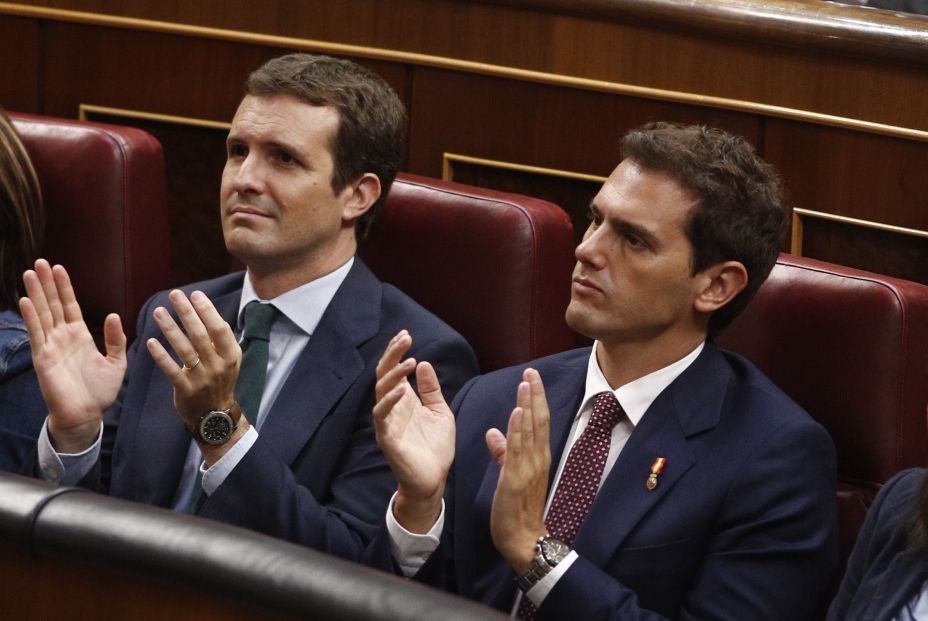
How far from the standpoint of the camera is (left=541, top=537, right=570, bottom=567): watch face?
0.83 m

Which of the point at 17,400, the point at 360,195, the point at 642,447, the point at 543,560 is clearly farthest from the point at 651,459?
the point at 17,400

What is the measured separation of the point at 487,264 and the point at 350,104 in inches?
6.5

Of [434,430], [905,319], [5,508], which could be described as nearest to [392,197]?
[434,430]

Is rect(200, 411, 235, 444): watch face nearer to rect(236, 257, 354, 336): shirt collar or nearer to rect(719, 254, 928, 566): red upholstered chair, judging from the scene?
rect(236, 257, 354, 336): shirt collar

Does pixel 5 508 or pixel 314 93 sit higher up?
pixel 314 93

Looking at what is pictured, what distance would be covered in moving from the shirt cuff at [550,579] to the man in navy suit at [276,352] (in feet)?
0.52

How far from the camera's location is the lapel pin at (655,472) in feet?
2.94

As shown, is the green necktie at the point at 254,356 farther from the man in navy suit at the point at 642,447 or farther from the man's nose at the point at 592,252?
the man's nose at the point at 592,252

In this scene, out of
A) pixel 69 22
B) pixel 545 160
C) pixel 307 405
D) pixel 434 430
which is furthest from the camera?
pixel 69 22

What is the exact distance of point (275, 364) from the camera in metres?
1.08

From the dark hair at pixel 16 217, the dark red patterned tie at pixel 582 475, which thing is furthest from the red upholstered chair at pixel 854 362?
the dark hair at pixel 16 217

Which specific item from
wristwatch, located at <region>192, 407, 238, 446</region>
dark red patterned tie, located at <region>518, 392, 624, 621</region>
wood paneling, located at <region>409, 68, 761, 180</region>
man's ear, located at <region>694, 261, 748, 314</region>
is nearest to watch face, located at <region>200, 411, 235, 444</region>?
wristwatch, located at <region>192, 407, 238, 446</region>

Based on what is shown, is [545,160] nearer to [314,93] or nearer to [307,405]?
[314,93]

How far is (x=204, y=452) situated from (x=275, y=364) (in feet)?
0.50
